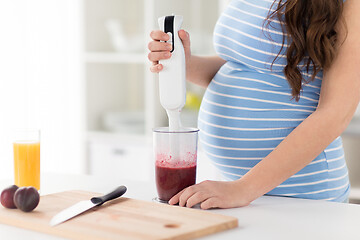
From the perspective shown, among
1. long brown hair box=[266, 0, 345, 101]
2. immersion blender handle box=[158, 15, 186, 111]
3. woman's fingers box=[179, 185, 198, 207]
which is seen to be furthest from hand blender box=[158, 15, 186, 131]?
long brown hair box=[266, 0, 345, 101]

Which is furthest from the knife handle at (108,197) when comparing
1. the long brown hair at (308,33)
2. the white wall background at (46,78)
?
the white wall background at (46,78)

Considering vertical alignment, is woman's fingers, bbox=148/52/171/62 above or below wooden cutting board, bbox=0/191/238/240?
above

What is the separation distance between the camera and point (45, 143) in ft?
11.3

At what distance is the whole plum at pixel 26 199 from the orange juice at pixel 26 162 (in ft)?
0.59

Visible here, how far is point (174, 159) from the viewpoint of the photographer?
1124 millimetres

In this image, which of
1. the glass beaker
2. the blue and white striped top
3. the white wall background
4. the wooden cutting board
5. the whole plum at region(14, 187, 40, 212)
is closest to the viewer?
the wooden cutting board

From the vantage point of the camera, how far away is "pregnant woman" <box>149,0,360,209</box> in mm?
1146

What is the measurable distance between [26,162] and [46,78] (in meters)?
2.27

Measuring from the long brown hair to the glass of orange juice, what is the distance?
0.60m

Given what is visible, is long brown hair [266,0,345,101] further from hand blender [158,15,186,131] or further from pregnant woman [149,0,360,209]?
hand blender [158,15,186,131]

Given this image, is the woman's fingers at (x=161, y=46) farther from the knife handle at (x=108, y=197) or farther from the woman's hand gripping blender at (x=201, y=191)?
the knife handle at (x=108, y=197)

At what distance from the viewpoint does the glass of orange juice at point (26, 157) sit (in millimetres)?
1212

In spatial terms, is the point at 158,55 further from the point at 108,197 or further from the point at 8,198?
the point at 8,198

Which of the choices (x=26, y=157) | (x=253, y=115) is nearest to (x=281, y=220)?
(x=253, y=115)
